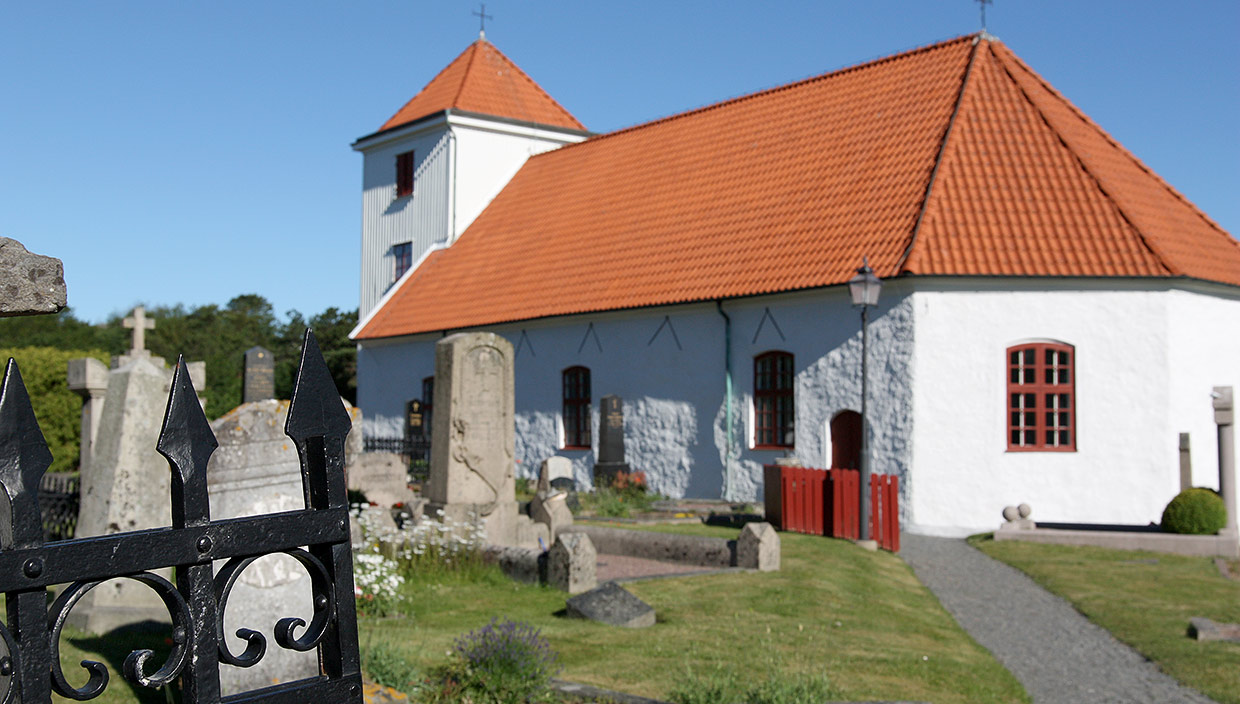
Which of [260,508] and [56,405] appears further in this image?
[56,405]

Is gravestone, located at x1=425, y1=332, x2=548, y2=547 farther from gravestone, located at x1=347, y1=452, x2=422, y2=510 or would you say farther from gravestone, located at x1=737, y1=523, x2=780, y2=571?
gravestone, located at x1=347, y1=452, x2=422, y2=510

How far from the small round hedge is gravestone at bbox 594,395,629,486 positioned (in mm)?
9742

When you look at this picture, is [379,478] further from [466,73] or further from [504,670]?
[466,73]

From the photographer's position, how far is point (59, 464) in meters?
23.2

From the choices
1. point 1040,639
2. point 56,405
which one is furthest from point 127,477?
point 56,405

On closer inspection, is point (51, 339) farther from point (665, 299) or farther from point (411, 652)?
point (411, 652)

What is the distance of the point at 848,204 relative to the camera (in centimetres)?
2036

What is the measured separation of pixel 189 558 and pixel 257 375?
23285mm

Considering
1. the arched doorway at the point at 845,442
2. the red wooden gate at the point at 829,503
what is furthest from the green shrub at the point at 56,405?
the arched doorway at the point at 845,442

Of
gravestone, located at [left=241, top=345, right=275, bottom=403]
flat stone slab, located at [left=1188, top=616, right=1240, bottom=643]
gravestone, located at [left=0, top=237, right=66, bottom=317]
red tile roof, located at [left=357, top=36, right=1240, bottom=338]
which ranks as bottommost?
flat stone slab, located at [left=1188, top=616, right=1240, bottom=643]

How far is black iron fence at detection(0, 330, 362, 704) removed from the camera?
1.76m

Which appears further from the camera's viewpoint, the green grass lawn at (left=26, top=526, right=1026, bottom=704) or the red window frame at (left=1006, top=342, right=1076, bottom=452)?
the red window frame at (left=1006, top=342, right=1076, bottom=452)

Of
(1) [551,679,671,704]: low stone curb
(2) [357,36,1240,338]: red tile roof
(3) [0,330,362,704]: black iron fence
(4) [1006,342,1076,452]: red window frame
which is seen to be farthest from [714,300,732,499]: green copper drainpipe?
(3) [0,330,362,704]: black iron fence

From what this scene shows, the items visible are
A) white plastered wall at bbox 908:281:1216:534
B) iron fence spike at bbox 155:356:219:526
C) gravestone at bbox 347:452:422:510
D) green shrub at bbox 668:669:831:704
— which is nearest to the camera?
iron fence spike at bbox 155:356:219:526
